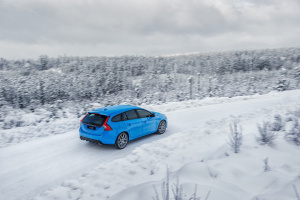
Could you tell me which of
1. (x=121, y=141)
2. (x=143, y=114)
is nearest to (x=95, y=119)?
(x=121, y=141)

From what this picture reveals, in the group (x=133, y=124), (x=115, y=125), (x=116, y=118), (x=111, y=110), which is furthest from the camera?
(x=133, y=124)

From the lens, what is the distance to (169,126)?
1074cm

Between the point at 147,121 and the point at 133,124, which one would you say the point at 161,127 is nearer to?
the point at 147,121

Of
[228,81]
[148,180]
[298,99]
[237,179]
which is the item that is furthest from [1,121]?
[228,81]

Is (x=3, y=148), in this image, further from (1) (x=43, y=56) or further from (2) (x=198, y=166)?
(1) (x=43, y=56)

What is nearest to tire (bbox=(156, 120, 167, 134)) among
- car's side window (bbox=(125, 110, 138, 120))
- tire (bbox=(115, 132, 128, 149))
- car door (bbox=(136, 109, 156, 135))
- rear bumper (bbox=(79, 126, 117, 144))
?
car door (bbox=(136, 109, 156, 135))

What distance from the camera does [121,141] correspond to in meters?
7.86

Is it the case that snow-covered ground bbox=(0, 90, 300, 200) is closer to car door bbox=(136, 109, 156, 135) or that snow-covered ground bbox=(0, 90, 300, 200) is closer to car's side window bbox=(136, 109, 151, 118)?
car door bbox=(136, 109, 156, 135)

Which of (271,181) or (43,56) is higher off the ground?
(43,56)

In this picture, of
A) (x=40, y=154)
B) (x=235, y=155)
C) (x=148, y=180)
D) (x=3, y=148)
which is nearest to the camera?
(x=148, y=180)

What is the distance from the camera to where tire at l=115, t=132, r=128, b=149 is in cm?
772

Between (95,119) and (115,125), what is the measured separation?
28.0 inches

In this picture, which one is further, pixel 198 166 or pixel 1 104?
pixel 1 104

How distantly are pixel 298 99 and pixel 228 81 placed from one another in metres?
17.9
